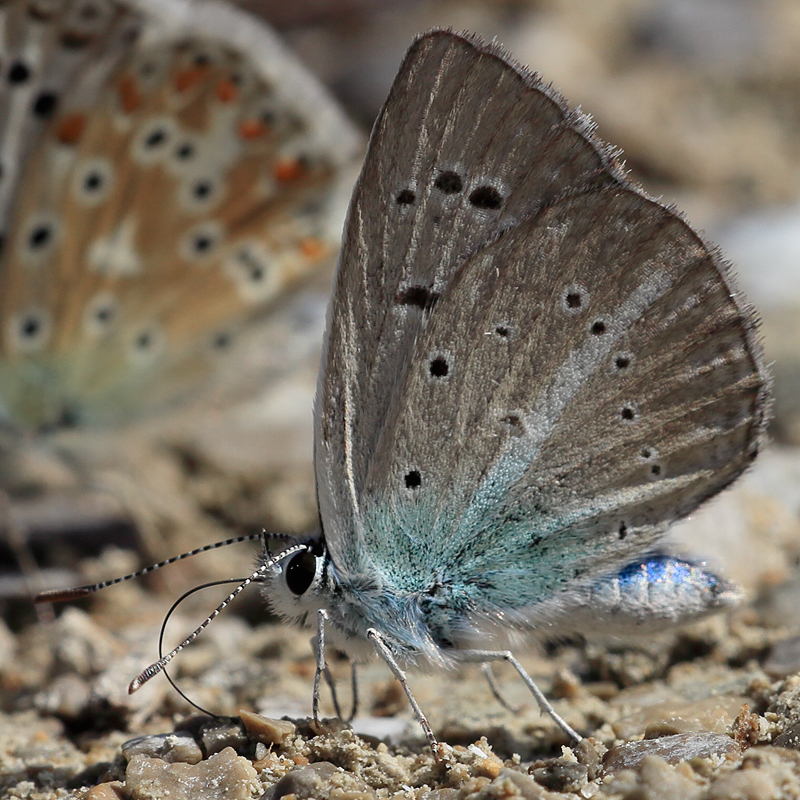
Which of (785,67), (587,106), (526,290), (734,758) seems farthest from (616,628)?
(785,67)

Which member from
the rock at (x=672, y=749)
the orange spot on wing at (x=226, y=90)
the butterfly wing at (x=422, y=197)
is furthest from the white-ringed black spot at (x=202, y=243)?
the rock at (x=672, y=749)

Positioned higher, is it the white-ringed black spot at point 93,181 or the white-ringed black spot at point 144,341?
the white-ringed black spot at point 93,181

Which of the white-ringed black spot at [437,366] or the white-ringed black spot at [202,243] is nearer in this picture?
the white-ringed black spot at [437,366]

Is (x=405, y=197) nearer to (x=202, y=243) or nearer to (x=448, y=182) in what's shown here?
(x=448, y=182)

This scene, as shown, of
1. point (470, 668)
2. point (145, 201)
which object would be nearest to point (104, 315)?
point (145, 201)

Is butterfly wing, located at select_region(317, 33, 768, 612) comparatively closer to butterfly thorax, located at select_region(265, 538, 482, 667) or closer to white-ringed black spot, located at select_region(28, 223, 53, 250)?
butterfly thorax, located at select_region(265, 538, 482, 667)

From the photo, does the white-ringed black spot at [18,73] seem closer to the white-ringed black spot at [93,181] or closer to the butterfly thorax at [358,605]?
the white-ringed black spot at [93,181]

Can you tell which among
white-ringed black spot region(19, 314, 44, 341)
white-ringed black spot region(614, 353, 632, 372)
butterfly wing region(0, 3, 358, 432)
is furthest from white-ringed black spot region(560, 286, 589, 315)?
white-ringed black spot region(19, 314, 44, 341)
